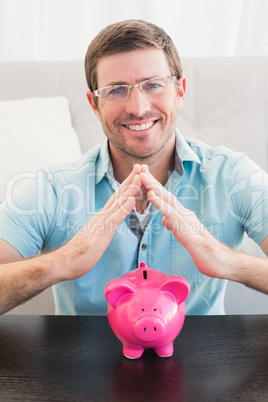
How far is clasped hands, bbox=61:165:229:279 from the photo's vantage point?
0.87 meters

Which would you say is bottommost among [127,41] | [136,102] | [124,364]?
[124,364]

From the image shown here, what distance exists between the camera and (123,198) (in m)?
0.91

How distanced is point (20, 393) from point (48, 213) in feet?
1.78

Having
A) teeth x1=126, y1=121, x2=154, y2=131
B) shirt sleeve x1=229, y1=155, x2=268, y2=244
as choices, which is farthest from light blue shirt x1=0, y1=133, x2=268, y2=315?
teeth x1=126, y1=121, x2=154, y2=131

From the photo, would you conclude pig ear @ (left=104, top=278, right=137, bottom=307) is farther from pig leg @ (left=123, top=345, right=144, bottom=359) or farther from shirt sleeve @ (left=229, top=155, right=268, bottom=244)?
shirt sleeve @ (left=229, top=155, right=268, bottom=244)

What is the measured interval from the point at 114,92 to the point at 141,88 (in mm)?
74

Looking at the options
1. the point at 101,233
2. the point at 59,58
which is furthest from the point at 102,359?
the point at 59,58

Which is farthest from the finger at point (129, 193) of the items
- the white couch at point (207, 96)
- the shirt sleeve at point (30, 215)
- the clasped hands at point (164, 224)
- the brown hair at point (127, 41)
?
the white couch at point (207, 96)

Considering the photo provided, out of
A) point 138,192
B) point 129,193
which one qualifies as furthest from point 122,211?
point 138,192

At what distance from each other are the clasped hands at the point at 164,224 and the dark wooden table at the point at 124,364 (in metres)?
0.11

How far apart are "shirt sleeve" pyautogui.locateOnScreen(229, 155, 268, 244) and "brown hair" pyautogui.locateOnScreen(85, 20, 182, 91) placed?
1.10 feet

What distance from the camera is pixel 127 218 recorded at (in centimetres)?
113

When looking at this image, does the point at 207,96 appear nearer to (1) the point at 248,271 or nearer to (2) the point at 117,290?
Answer: (1) the point at 248,271

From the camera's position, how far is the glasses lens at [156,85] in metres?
1.14
